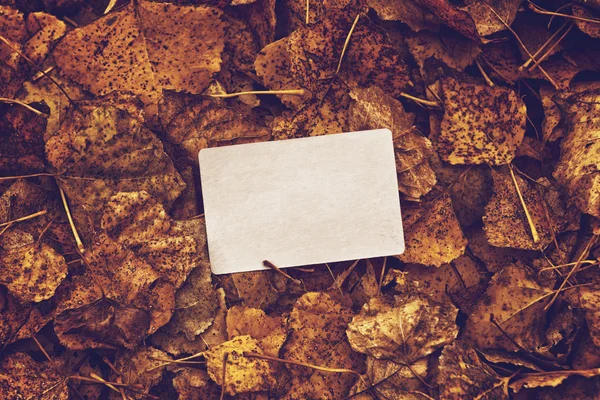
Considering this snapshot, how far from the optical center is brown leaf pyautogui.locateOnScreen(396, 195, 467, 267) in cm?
123

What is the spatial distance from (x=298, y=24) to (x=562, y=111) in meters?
0.63

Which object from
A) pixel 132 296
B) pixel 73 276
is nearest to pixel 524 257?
pixel 132 296

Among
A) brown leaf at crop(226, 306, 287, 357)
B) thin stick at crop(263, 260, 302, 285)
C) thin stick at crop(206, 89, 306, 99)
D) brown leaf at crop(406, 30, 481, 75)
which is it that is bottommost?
brown leaf at crop(226, 306, 287, 357)

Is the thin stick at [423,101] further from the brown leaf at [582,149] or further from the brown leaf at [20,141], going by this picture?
the brown leaf at [20,141]

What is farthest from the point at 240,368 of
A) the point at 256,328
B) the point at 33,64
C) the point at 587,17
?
the point at 587,17

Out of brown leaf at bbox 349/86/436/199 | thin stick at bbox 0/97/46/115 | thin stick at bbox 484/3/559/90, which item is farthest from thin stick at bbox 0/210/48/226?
thin stick at bbox 484/3/559/90

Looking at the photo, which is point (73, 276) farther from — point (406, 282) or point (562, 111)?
point (562, 111)

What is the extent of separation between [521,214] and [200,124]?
75cm

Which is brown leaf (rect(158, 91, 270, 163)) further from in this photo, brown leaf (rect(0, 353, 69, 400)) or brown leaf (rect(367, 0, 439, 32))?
brown leaf (rect(0, 353, 69, 400))

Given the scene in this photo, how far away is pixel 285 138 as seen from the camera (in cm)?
128

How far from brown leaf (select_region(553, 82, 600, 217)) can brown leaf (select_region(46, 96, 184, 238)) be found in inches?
34.6

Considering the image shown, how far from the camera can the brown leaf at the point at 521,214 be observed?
122cm

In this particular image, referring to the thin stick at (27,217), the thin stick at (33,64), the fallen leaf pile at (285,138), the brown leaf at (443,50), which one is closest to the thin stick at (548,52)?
the fallen leaf pile at (285,138)

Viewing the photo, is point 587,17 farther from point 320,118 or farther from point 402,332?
point 402,332
